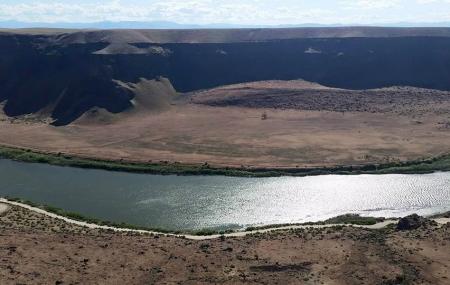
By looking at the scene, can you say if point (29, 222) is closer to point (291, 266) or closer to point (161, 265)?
point (161, 265)

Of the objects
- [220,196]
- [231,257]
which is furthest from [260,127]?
[231,257]

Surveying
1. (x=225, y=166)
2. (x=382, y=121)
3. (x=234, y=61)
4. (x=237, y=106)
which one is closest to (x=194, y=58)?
(x=234, y=61)

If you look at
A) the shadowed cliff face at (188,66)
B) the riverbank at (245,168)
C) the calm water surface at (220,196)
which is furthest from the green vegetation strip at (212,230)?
the shadowed cliff face at (188,66)

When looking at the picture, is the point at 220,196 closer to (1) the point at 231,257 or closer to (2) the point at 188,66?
(1) the point at 231,257

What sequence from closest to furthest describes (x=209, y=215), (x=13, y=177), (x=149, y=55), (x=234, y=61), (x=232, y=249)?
(x=232, y=249)
(x=209, y=215)
(x=13, y=177)
(x=149, y=55)
(x=234, y=61)

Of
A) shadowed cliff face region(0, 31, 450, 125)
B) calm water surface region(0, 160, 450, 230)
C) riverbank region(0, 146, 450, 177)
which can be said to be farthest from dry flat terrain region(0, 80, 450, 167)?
calm water surface region(0, 160, 450, 230)

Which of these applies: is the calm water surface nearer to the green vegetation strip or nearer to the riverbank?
the riverbank
